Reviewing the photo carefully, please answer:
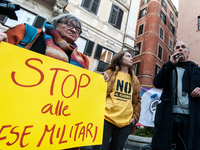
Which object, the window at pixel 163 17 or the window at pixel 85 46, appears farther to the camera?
the window at pixel 163 17

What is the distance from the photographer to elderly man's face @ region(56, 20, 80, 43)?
1225mm

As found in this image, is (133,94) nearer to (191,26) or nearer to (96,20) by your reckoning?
(96,20)

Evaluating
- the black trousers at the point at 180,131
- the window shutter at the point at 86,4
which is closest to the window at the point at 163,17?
the window shutter at the point at 86,4

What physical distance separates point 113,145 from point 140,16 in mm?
19200

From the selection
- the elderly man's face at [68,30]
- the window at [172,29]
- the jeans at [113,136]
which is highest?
the window at [172,29]

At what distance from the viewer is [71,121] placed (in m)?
0.83

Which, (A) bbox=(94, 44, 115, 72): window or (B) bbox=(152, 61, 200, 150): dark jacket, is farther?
(A) bbox=(94, 44, 115, 72): window

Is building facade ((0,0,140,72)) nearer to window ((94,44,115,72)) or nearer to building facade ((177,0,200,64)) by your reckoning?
window ((94,44,115,72))

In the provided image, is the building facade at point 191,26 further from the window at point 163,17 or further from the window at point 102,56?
the window at point 163,17

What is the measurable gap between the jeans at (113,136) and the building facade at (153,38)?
11977 mm

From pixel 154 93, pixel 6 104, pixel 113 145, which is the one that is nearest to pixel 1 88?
pixel 6 104

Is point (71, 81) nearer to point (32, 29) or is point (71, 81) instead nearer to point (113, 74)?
A: point (32, 29)

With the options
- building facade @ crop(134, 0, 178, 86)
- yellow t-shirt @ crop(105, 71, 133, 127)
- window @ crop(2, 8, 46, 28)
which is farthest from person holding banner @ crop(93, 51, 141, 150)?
building facade @ crop(134, 0, 178, 86)

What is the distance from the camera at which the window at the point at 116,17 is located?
9195 mm
